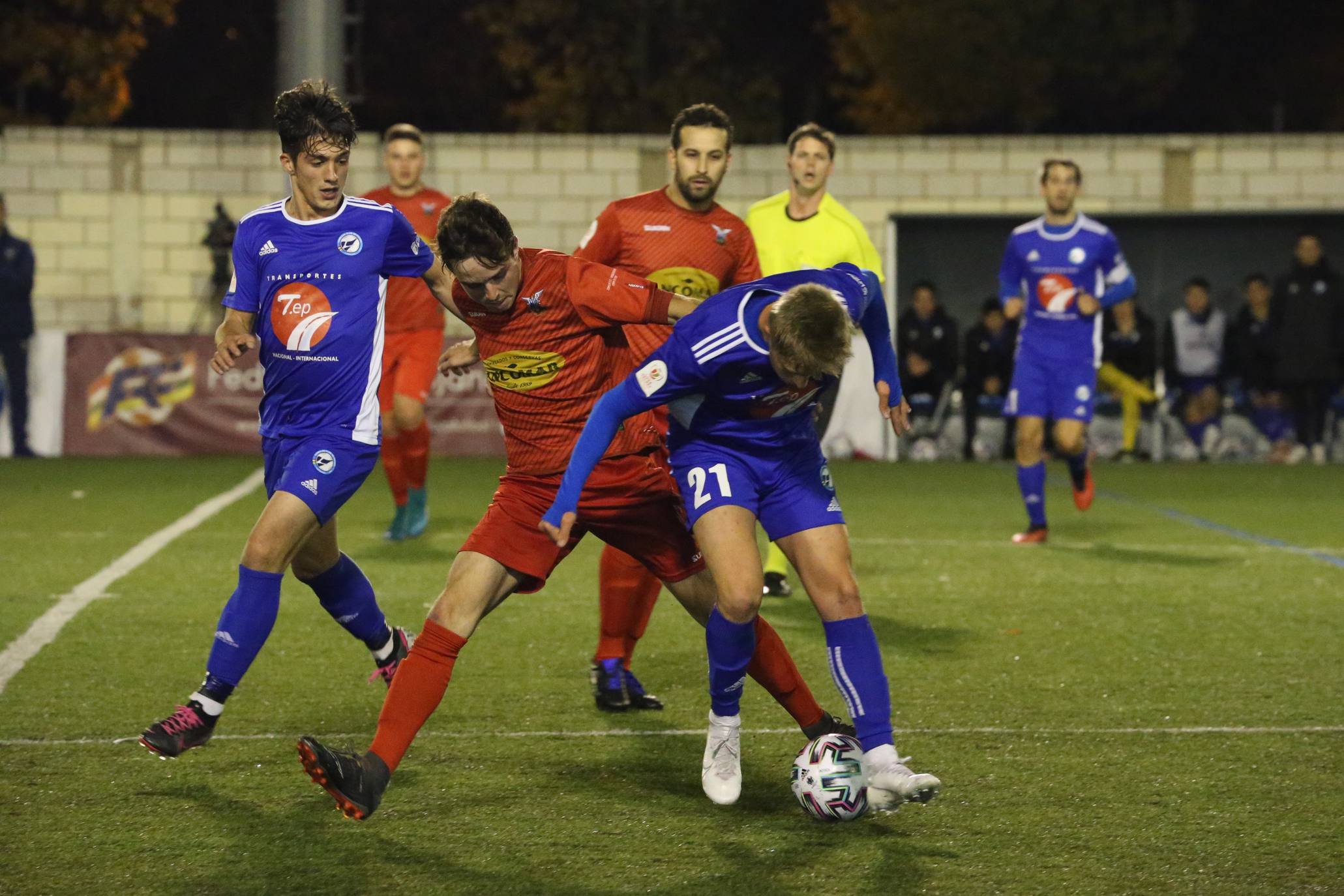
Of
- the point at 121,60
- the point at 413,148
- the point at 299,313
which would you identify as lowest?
the point at 299,313

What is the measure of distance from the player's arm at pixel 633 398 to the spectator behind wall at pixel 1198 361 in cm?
1361

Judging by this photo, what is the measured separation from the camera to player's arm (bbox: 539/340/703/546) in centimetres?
439

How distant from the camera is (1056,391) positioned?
1009cm

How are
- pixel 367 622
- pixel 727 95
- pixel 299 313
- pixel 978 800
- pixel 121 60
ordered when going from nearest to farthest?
pixel 978 800 → pixel 299 313 → pixel 367 622 → pixel 121 60 → pixel 727 95

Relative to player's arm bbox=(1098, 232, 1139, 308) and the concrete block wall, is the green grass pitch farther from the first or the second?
the concrete block wall

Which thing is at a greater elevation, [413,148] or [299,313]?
[413,148]

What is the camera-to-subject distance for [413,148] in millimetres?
9688

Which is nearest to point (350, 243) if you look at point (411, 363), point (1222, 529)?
point (411, 363)

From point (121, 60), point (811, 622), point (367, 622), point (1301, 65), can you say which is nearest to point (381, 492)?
point (811, 622)

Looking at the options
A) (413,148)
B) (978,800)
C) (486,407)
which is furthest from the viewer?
(486,407)

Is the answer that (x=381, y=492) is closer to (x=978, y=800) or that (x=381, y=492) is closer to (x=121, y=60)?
(x=978, y=800)

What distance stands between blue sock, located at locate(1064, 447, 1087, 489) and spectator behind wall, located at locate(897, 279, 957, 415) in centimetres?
595

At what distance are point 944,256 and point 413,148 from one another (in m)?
10.5

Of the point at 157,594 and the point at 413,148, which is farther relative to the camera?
the point at 413,148
